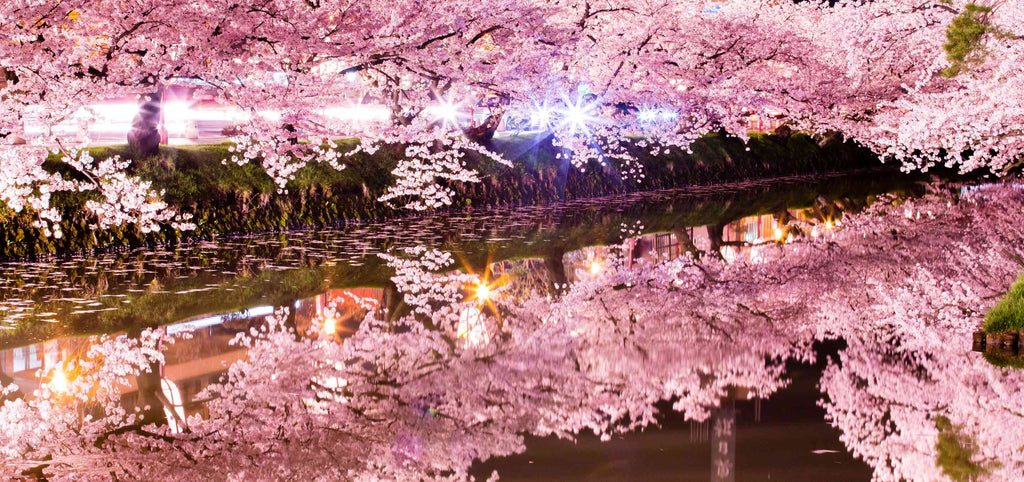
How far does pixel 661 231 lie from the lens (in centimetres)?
2566

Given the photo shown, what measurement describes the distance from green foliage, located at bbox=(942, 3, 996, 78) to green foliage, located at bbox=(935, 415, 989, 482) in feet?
30.8

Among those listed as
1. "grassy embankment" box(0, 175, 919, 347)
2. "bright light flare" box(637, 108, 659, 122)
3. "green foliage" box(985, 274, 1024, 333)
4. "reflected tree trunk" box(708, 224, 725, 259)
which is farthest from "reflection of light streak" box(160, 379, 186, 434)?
"bright light flare" box(637, 108, 659, 122)

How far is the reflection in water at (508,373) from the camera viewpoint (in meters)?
8.28

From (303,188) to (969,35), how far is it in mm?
16057

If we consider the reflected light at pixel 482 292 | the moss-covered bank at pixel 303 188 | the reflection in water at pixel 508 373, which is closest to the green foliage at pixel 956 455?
the reflection in water at pixel 508 373

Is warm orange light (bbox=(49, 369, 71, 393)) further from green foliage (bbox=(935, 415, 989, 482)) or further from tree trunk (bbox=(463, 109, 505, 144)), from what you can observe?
tree trunk (bbox=(463, 109, 505, 144))

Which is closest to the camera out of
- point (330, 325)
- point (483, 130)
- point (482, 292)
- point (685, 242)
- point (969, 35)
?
point (330, 325)

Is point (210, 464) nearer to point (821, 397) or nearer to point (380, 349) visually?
point (380, 349)

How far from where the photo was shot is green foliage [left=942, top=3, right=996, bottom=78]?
53.8ft

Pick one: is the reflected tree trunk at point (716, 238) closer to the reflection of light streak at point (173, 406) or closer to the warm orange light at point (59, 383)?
the reflection of light streak at point (173, 406)

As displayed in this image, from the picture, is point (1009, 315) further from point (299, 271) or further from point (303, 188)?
point (303, 188)

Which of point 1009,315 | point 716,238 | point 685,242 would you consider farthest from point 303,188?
point 1009,315

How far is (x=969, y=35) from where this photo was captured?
16.4 m

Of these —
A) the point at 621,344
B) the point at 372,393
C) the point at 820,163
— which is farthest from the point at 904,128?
the point at 820,163
